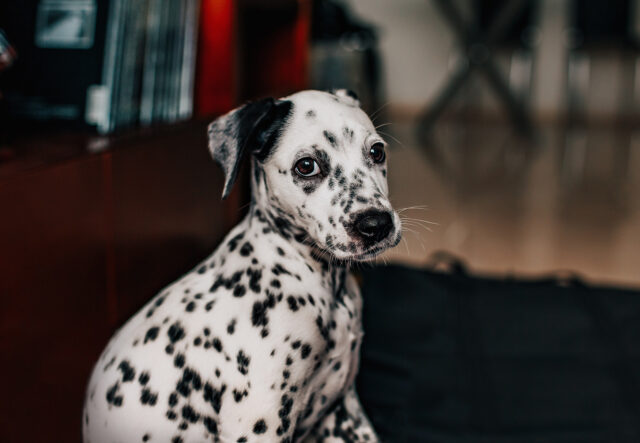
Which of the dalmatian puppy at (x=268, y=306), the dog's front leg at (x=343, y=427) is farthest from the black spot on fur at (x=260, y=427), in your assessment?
the dog's front leg at (x=343, y=427)

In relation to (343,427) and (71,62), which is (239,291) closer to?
(343,427)

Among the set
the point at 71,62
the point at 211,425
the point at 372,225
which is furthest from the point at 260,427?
the point at 71,62

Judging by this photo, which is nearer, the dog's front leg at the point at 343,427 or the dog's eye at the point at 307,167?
the dog's eye at the point at 307,167

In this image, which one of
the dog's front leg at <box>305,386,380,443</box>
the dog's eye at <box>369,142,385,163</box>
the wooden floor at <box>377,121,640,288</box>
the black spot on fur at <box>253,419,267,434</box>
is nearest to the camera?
the black spot on fur at <box>253,419,267,434</box>

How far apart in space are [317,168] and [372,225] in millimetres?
123

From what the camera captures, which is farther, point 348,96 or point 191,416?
point 348,96

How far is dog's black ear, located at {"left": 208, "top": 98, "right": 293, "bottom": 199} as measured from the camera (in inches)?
34.0

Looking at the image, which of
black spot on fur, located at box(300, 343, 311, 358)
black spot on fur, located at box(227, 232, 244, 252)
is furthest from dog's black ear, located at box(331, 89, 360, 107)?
black spot on fur, located at box(300, 343, 311, 358)

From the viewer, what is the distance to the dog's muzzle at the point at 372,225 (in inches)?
32.0

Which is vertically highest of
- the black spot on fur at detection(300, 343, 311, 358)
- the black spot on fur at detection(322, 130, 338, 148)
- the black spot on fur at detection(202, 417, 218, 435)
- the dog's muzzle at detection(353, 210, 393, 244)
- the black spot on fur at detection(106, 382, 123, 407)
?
the black spot on fur at detection(322, 130, 338, 148)

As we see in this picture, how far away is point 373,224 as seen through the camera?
0.81 meters

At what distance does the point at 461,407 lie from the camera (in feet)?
4.36

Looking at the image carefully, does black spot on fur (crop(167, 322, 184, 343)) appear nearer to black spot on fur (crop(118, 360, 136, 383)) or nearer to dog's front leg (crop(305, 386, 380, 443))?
black spot on fur (crop(118, 360, 136, 383))

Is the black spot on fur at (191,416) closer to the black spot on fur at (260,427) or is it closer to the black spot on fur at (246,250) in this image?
the black spot on fur at (260,427)
